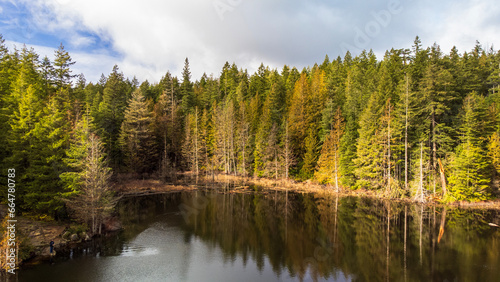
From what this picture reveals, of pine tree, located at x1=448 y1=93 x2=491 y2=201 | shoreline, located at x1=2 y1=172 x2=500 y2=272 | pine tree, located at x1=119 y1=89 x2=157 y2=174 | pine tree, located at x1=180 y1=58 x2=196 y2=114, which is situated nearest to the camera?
shoreline, located at x1=2 y1=172 x2=500 y2=272

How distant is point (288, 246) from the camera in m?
21.7

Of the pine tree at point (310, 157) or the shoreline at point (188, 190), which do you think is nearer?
the shoreline at point (188, 190)

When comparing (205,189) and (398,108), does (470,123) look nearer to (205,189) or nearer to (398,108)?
(398,108)

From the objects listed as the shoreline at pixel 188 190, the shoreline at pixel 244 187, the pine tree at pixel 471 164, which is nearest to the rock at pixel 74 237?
the shoreline at pixel 188 190

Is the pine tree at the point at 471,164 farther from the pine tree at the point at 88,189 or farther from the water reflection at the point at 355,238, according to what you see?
the pine tree at the point at 88,189

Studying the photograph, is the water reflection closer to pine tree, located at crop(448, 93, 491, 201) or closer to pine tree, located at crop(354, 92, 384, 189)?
pine tree, located at crop(448, 93, 491, 201)

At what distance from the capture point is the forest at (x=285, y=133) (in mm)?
23219

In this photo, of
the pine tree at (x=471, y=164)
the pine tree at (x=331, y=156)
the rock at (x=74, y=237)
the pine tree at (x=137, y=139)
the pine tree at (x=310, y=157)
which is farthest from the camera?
the pine tree at (x=137, y=139)

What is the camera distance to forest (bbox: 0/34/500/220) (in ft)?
76.2

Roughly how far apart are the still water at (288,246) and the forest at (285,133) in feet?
20.6

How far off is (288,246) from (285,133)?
1407 inches

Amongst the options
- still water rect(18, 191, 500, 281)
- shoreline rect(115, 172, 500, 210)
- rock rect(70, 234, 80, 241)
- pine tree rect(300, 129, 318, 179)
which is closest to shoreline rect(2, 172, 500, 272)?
shoreline rect(115, 172, 500, 210)

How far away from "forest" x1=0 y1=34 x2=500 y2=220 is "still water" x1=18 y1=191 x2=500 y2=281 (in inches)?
247

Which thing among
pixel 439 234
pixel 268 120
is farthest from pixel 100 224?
pixel 268 120
